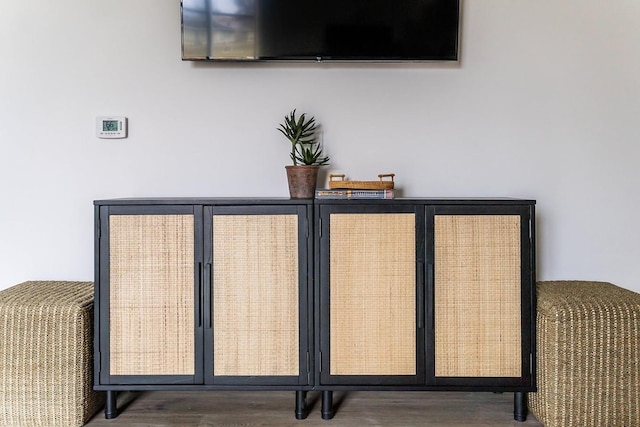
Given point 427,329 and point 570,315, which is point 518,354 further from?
point 427,329

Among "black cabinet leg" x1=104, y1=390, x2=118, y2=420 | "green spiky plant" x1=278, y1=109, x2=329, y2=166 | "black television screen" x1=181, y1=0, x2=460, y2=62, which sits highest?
"black television screen" x1=181, y1=0, x2=460, y2=62

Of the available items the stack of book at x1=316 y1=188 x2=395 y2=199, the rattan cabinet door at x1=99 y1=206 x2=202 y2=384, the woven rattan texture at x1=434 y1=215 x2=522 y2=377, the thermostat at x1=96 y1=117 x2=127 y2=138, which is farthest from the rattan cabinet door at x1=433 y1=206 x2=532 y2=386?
the thermostat at x1=96 y1=117 x2=127 y2=138

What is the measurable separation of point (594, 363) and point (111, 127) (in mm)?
2329

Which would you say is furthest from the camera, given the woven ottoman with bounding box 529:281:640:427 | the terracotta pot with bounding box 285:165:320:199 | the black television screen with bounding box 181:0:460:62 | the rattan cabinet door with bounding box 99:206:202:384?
the black television screen with bounding box 181:0:460:62

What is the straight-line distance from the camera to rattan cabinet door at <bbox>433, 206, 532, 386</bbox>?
1.88 metres

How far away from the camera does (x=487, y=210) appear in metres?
1.87

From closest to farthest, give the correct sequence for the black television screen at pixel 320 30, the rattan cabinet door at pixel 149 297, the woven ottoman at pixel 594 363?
the woven ottoman at pixel 594 363 < the rattan cabinet door at pixel 149 297 < the black television screen at pixel 320 30

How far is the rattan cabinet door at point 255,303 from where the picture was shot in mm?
1881

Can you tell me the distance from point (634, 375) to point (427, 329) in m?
0.78

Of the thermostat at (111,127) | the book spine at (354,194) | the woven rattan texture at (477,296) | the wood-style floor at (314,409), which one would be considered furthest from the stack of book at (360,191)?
the thermostat at (111,127)

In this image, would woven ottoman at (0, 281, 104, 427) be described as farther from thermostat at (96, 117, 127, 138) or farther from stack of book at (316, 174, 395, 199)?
stack of book at (316, 174, 395, 199)

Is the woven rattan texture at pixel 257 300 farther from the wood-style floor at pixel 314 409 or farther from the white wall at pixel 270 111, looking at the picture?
the white wall at pixel 270 111

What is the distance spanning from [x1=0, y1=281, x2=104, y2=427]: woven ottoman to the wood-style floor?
171 mm

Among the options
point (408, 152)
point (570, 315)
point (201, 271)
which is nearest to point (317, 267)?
point (201, 271)
